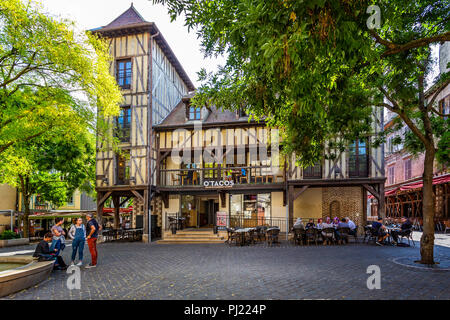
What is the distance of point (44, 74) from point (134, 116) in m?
7.51

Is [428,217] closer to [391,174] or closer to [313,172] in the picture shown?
[313,172]

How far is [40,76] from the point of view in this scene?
33.3 feet

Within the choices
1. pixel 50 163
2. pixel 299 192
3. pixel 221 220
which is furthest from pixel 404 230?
pixel 50 163

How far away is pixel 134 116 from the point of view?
17.1m

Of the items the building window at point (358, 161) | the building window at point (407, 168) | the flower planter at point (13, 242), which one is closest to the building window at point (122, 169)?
the flower planter at point (13, 242)

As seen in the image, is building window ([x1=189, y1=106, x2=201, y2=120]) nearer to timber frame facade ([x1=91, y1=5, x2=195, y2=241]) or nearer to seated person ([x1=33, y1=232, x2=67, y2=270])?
timber frame facade ([x1=91, y1=5, x2=195, y2=241])

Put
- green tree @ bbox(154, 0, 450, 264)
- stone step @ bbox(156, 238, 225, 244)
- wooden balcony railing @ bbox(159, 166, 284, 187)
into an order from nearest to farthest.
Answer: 1. green tree @ bbox(154, 0, 450, 264)
2. stone step @ bbox(156, 238, 225, 244)
3. wooden balcony railing @ bbox(159, 166, 284, 187)

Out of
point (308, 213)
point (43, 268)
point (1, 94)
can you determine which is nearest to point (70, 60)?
point (1, 94)

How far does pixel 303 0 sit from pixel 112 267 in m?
8.06

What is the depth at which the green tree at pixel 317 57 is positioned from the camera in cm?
362

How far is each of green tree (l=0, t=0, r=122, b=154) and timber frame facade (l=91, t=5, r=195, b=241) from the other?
239 inches

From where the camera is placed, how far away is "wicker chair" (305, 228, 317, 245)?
12923 millimetres

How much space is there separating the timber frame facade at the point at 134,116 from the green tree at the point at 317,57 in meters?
9.52

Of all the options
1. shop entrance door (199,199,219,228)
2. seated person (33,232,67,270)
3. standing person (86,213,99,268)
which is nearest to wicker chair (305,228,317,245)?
shop entrance door (199,199,219,228)
